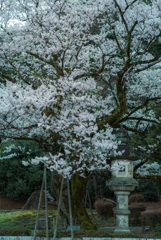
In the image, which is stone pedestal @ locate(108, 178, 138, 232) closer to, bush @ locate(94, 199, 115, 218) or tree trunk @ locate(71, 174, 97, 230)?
tree trunk @ locate(71, 174, 97, 230)

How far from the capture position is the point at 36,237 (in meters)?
7.71

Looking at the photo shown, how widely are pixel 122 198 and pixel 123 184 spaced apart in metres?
0.44

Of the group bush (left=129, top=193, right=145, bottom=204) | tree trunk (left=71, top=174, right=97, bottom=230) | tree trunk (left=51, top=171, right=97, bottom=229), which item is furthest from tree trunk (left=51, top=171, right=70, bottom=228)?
bush (left=129, top=193, right=145, bottom=204)

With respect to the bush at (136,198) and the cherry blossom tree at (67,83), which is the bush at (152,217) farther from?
the cherry blossom tree at (67,83)


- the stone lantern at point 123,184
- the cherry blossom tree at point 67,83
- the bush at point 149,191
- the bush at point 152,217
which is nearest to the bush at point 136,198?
the bush at point 149,191

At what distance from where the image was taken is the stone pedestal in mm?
8531

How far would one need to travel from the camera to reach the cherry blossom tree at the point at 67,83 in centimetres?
766

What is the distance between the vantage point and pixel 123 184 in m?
8.60

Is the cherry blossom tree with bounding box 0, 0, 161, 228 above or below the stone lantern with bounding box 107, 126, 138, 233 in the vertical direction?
above

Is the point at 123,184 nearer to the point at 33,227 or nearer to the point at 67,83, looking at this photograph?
the point at 67,83

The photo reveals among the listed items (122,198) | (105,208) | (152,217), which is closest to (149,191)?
(152,217)

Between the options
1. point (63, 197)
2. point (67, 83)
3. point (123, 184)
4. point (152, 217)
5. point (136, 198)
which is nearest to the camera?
point (67, 83)

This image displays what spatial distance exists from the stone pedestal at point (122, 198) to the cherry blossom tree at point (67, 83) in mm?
553

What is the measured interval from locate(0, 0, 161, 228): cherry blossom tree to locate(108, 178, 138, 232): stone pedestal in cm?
55
